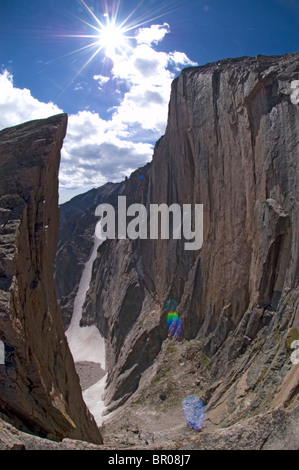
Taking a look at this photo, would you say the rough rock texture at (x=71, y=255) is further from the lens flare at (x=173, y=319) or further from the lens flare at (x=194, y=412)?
the lens flare at (x=194, y=412)

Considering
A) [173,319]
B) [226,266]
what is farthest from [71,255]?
[226,266]

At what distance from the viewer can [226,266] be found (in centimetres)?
2686

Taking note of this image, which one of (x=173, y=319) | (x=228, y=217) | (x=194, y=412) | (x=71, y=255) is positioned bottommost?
Result: (x=194, y=412)

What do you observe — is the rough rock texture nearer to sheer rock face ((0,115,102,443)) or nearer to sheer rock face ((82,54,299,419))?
sheer rock face ((82,54,299,419))

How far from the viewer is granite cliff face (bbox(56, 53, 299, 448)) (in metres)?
18.4

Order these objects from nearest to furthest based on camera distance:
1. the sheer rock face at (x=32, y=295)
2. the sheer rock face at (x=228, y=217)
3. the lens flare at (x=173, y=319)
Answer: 1. the sheer rock face at (x=32, y=295)
2. the sheer rock face at (x=228, y=217)
3. the lens flare at (x=173, y=319)

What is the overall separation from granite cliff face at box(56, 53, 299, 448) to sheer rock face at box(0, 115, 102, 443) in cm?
461

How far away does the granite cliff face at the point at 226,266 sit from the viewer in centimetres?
1836

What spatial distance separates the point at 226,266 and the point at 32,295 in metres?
18.1

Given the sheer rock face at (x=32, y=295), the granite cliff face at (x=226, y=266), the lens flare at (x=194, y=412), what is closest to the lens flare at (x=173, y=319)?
the granite cliff face at (x=226, y=266)

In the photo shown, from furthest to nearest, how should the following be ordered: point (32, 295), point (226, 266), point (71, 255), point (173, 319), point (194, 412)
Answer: point (71, 255) < point (173, 319) < point (226, 266) < point (194, 412) < point (32, 295)

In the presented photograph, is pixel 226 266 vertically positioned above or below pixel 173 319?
above

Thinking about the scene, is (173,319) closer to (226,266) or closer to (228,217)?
(226,266)

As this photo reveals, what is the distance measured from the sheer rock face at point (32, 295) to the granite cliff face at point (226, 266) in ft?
15.1
